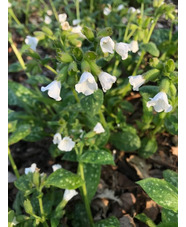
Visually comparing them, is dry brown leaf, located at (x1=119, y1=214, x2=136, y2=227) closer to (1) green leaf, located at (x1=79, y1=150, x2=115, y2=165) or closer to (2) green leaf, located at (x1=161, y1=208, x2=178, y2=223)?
(2) green leaf, located at (x1=161, y1=208, x2=178, y2=223)

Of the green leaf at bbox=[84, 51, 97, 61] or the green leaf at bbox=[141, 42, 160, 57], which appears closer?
the green leaf at bbox=[84, 51, 97, 61]

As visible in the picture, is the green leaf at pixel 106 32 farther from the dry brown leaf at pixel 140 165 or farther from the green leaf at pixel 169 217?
the dry brown leaf at pixel 140 165

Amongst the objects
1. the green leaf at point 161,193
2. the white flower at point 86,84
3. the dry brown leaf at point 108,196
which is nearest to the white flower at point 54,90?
the white flower at point 86,84

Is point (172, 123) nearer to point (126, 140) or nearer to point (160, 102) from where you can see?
point (126, 140)

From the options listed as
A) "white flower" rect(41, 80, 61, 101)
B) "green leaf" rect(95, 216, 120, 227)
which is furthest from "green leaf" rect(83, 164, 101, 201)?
"white flower" rect(41, 80, 61, 101)

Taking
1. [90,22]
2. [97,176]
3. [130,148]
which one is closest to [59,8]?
[90,22]

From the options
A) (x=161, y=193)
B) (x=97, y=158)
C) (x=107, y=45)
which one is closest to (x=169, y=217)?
(x=161, y=193)

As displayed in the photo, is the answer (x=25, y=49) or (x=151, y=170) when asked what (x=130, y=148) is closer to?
(x=151, y=170)
